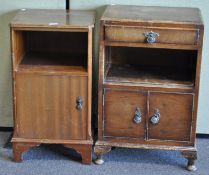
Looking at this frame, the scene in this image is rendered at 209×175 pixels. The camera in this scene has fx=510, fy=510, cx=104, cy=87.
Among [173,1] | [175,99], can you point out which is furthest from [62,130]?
[173,1]

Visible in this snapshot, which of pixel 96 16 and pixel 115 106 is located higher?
pixel 96 16

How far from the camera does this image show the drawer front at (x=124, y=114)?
7.65 feet

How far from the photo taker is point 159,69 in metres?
2.50

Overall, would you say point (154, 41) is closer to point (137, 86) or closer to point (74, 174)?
point (137, 86)

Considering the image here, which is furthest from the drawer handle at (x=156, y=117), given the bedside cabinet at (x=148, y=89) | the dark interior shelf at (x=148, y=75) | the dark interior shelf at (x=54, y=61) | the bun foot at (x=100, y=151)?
the dark interior shelf at (x=54, y=61)

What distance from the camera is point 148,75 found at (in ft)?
7.88

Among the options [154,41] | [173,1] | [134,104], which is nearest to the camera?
[154,41]

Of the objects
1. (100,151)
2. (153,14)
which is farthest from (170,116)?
(153,14)

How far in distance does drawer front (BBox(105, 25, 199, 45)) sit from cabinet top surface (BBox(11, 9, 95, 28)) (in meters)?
0.10

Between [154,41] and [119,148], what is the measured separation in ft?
2.18

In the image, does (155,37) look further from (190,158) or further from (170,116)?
(190,158)

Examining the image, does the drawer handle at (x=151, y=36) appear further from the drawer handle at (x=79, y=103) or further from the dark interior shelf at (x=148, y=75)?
the drawer handle at (x=79, y=103)

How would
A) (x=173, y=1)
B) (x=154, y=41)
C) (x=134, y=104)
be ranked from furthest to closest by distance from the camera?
(x=173, y=1), (x=134, y=104), (x=154, y=41)

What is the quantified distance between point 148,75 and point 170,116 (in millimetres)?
221
